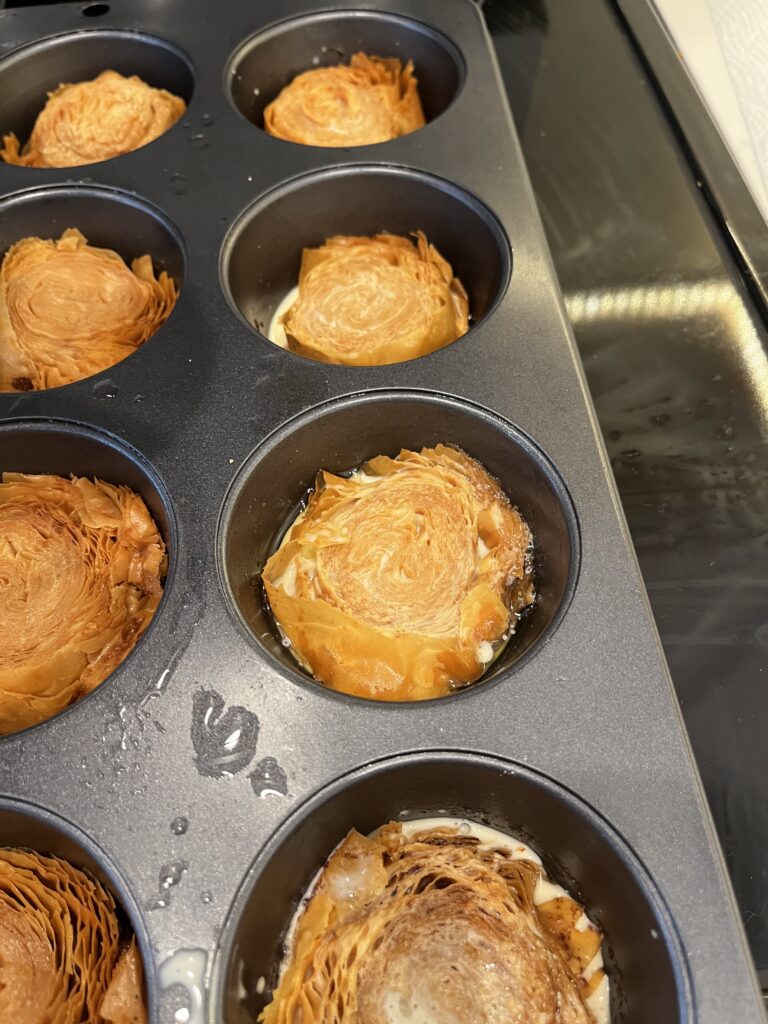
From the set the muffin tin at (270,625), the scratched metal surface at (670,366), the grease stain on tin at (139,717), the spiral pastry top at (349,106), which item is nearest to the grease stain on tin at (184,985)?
the muffin tin at (270,625)

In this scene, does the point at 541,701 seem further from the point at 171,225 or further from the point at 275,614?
the point at 171,225

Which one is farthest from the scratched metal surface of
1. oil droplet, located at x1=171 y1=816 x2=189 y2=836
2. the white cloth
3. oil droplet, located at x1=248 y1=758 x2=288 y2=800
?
oil droplet, located at x1=171 y1=816 x2=189 y2=836

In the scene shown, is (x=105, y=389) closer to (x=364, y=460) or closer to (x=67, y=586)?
(x=67, y=586)

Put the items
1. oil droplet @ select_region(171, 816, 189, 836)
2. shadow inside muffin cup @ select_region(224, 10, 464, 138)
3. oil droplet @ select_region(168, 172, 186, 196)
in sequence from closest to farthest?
oil droplet @ select_region(171, 816, 189, 836), oil droplet @ select_region(168, 172, 186, 196), shadow inside muffin cup @ select_region(224, 10, 464, 138)

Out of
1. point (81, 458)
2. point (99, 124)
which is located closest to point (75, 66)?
point (99, 124)

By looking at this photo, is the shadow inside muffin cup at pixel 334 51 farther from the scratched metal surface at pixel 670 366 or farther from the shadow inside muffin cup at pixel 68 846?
the shadow inside muffin cup at pixel 68 846

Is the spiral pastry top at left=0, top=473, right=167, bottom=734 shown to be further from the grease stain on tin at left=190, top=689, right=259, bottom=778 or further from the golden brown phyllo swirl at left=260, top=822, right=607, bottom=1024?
the golden brown phyllo swirl at left=260, top=822, right=607, bottom=1024

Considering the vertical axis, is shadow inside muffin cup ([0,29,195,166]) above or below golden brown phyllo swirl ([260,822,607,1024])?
above
